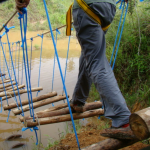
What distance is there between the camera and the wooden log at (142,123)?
741 millimetres

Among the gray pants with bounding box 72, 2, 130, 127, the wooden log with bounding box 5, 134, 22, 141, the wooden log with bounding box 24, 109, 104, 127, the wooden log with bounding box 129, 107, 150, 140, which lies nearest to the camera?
the wooden log with bounding box 129, 107, 150, 140

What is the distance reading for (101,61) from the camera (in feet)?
3.62

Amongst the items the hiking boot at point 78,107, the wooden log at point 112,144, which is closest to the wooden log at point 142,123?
the wooden log at point 112,144

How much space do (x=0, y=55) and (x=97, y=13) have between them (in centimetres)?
695

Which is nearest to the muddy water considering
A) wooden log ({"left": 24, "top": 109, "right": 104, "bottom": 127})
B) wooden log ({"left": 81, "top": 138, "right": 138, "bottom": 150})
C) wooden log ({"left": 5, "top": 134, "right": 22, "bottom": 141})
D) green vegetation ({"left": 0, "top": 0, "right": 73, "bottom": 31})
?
wooden log ({"left": 5, "top": 134, "right": 22, "bottom": 141})

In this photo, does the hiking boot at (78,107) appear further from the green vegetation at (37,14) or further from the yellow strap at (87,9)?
the green vegetation at (37,14)

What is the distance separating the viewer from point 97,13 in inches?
42.6

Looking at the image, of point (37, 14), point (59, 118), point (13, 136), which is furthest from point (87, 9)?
point (37, 14)

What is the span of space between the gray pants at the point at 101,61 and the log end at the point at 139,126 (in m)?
0.18

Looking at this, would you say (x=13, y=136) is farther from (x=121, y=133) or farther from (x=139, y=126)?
(x=139, y=126)

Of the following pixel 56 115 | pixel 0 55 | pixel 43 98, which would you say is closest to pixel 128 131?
pixel 56 115

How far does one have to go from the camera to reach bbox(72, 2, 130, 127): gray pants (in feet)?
3.38

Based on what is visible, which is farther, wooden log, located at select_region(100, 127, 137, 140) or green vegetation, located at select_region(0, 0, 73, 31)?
green vegetation, located at select_region(0, 0, 73, 31)

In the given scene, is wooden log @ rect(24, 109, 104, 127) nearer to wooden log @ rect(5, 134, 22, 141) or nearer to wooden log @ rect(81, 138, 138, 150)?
wooden log @ rect(81, 138, 138, 150)
